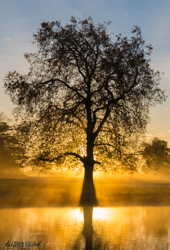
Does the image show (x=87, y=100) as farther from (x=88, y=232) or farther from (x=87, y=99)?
(x=88, y=232)

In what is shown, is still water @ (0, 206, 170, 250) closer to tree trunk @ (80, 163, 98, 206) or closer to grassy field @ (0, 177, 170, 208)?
grassy field @ (0, 177, 170, 208)

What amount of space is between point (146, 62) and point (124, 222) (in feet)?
46.2

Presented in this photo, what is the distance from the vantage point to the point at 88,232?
1058 cm

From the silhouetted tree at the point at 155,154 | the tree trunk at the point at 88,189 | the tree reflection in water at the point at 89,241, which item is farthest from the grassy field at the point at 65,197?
the tree reflection in water at the point at 89,241

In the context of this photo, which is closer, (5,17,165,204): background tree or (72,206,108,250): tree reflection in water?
(72,206,108,250): tree reflection in water

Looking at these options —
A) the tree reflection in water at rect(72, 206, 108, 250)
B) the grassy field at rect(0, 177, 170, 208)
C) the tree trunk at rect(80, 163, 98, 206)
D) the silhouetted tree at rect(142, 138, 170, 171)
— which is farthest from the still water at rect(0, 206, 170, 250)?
the silhouetted tree at rect(142, 138, 170, 171)

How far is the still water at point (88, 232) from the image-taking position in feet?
28.9

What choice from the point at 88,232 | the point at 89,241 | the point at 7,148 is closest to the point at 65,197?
the point at 88,232

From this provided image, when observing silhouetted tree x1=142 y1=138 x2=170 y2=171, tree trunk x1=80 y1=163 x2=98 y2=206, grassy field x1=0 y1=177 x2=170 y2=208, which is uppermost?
silhouetted tree x1=142 y1=138 x2=170 y2=171

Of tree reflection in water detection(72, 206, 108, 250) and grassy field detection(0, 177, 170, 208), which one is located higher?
tree reflection in water detection(72, 206, 108, 250)

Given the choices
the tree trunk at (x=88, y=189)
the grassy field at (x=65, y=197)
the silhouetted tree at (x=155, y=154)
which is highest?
the silhouetted tree at (x=155, y=154)

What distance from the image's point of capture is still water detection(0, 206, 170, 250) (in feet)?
28.9

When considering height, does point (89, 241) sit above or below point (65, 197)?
above

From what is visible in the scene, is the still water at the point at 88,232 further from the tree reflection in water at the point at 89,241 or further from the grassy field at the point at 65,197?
the grassy field at the point at 65,197
